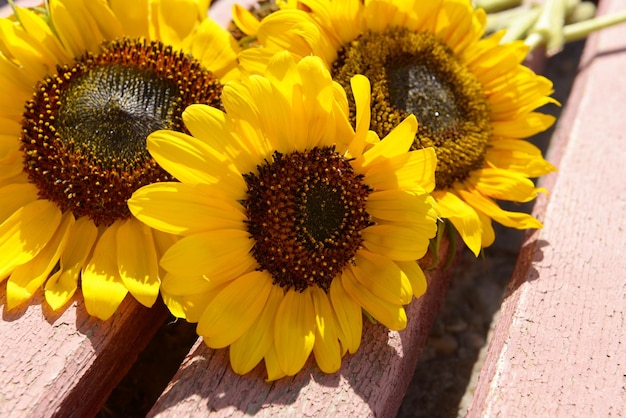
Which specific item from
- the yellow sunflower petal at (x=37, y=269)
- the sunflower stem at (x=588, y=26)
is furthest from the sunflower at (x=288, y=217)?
the sunflower stem at (x=588, y=26)

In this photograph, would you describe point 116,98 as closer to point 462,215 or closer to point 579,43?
point 462,215

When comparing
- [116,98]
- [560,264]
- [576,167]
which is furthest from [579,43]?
[116,98]

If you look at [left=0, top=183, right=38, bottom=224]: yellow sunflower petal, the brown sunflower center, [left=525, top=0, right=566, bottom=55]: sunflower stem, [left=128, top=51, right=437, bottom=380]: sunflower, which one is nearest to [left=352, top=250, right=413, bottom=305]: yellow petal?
[left=128, top=51, right=437, bottom=380]: sunflower

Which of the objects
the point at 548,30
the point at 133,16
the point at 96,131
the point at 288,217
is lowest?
the point at 548,30

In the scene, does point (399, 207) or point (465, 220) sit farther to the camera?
point (465, 220)

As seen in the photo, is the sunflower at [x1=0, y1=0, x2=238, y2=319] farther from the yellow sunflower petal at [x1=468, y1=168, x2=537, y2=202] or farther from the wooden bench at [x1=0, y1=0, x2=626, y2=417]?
the yellow sunflower petal at [x1=468, y1=168, x2=537, y2=202]

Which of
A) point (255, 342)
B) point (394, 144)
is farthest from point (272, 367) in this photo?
point (394, 144)

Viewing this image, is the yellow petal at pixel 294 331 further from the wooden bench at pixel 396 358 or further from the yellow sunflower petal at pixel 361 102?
the yellow sunflower petal at pixel 361 102

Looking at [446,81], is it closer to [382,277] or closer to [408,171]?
[408,171]
